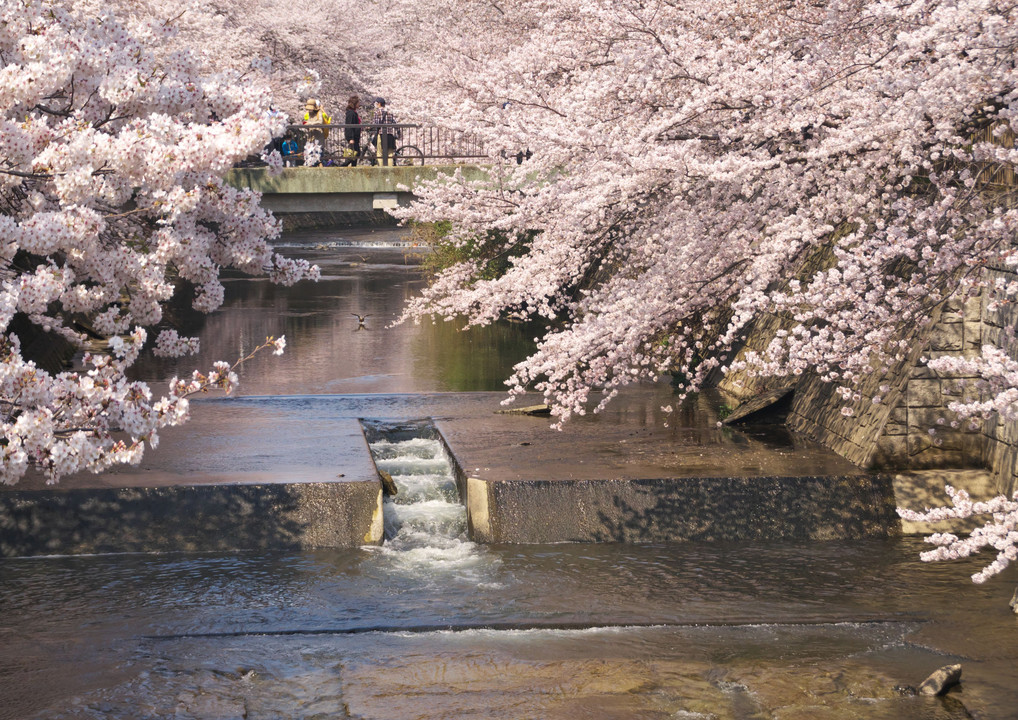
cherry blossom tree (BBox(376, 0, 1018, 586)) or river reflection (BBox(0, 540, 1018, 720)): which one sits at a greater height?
cherry blossom tree (BBox(376, 0, 1018, 586))

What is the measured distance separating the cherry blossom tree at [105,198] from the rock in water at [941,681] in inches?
181

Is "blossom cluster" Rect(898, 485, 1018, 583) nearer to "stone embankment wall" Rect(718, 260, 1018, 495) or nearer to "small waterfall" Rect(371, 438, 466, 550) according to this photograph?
"stone embankment wall" Rect(718, 260, 1018, 495)

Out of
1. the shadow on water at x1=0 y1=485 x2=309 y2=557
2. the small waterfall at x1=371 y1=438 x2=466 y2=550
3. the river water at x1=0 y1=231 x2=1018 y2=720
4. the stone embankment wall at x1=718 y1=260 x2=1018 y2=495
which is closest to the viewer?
the river water at x1=0 y1=231 x2=1018 y2=720

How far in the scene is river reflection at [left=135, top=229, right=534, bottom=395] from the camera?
676 inches

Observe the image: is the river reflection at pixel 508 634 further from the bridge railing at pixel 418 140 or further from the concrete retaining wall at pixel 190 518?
the bridge railing at pixel 418 140

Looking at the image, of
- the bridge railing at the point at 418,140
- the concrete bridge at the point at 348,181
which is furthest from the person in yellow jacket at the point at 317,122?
the concrete bridge at the point at 348,181

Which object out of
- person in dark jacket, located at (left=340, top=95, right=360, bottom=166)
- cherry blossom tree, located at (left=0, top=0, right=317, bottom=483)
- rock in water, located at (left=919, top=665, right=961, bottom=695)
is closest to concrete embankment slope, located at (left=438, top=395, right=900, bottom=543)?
cherry blossom tree, located at (left=0, top=0, right=317, bottom=483)

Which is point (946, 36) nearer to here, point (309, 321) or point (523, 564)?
point (523, 564)

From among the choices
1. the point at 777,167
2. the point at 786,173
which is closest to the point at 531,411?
the point at 777,167

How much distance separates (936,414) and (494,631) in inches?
181

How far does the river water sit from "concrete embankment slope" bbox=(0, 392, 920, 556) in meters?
0.19

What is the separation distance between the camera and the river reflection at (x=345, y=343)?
676 inches

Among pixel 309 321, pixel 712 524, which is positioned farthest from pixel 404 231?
pixel 712 524

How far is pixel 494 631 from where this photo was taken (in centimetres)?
812
